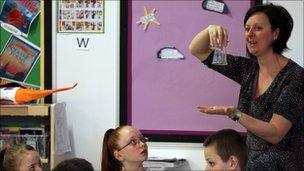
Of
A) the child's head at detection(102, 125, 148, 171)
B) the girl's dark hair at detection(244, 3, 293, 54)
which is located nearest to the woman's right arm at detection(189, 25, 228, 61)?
the girl's dark hair at detection(244, 3, 293, 54)

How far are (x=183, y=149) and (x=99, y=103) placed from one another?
2.00ft

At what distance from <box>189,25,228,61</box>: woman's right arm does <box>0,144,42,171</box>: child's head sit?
87cm

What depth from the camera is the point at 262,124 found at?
1.78m

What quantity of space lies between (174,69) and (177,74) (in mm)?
36

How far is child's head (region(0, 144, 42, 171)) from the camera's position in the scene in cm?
215

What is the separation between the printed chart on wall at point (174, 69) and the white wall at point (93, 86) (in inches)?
3.9

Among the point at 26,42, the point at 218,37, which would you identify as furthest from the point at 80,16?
the point at 218,37

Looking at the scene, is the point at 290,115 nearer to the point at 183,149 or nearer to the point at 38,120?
the point at 183,149

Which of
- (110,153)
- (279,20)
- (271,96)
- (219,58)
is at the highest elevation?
(279,20)

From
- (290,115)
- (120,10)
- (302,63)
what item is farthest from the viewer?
(120,10)

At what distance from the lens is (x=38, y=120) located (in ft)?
10.3

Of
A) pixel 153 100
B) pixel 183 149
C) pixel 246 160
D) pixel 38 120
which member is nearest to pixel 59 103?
pixel 38 120

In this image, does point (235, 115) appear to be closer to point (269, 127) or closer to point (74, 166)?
point (269, 127)

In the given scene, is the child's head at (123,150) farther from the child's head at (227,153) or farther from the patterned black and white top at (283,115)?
the patterned black and white top at (283,115)
